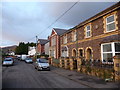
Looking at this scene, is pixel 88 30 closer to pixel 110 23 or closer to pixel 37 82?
pixel 110 23

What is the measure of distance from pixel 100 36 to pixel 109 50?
2313 millimetres

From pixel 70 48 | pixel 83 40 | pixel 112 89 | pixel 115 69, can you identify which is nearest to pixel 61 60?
pixel 70 48

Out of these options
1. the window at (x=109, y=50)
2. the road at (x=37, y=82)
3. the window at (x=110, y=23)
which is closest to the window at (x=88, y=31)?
the window at (x=110, y=23)

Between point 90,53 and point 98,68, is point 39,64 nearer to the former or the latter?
point 90,53

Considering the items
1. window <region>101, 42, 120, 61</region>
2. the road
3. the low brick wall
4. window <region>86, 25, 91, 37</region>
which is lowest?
the road

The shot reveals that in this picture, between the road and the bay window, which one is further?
the bay window

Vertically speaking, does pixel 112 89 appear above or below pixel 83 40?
below

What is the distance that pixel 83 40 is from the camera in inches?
739

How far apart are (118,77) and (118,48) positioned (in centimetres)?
419

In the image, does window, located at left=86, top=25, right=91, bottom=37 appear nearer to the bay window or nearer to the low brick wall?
the bay window

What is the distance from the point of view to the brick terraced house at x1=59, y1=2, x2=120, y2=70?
42.7 feet

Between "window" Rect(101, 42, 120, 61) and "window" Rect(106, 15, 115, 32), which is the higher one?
"window" Rect(106, 15, 115, 32)

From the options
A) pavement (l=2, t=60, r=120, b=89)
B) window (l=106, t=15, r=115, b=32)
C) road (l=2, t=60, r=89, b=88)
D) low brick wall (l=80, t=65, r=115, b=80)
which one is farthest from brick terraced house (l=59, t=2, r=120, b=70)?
road (l=2, t=60, r=89, b=88)

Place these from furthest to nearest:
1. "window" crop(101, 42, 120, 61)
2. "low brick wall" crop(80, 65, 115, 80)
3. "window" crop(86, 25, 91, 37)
A: "window" crop(86, 25, 91, 37)
"window" crop(101, 42, 120, 61)
"low brick wall" crop(80, 65, 115, 80)
